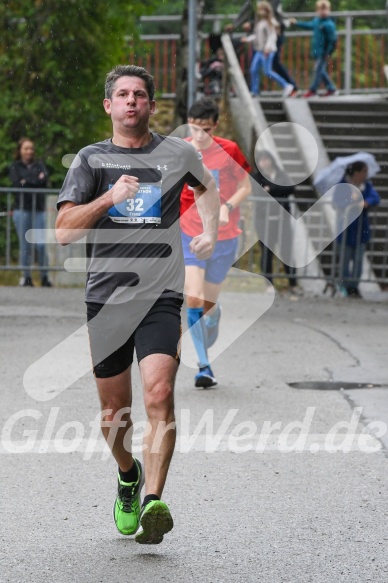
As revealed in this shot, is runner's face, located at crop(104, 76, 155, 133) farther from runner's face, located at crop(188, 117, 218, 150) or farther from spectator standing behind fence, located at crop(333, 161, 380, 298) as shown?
spectator standing behind fence, located at crop(333, 161, 380, 298)

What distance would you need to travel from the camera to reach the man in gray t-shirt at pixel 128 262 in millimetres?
5596

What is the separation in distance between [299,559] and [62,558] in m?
0.92

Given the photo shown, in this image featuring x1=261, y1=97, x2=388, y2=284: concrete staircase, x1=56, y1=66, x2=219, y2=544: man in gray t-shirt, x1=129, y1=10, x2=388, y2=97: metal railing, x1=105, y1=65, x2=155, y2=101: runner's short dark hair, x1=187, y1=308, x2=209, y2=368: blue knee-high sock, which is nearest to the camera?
x1=56, y1=66, x2=219, y2=544: man in gray t-shirt

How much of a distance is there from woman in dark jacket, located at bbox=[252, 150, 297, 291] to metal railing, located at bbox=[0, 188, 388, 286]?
0.02 m

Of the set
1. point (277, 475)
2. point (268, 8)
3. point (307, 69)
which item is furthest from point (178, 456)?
point (307, 69)

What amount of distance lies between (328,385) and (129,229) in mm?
4669

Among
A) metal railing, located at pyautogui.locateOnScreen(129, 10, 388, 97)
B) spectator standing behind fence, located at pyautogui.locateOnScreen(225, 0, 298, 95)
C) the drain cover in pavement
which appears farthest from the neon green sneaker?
metal railing, located at pyautogui.locateOnScreen(129, 10, 388, 97)

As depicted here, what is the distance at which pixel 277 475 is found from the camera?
22.9 ft

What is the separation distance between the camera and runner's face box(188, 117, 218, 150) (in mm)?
9438

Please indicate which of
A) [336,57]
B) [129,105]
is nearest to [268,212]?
[129,105]

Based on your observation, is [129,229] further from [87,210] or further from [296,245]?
[296,245]

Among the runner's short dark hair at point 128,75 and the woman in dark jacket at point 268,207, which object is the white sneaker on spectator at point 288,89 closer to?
the woman in dark jacket at point 268,207

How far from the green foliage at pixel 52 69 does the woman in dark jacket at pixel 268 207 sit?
4.55 metres

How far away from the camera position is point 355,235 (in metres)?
17.0
